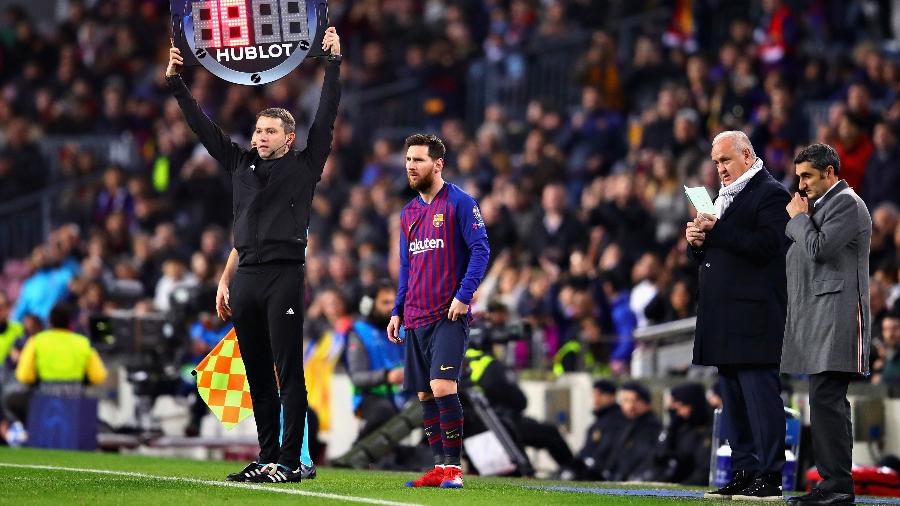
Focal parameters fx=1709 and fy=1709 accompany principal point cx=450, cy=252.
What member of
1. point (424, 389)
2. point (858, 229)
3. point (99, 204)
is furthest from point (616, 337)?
point (99, 204)

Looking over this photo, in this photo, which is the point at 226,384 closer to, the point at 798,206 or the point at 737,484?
the point at 737,484

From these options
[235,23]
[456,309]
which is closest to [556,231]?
[235,23]

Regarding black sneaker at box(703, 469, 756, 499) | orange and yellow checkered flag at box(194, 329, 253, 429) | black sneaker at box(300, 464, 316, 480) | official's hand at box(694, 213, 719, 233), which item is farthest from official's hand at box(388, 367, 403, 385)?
official's hand at box(694, 213, 719, 233)

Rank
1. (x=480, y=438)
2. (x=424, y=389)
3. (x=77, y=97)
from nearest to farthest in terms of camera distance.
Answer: (x=424, y=389), (x=480, y=438), (x=77, y=97)

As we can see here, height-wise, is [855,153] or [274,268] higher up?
[855,153]

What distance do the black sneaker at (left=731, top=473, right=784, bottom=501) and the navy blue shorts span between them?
5.58 feet

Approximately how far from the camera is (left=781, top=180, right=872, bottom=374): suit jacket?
8.46 meters

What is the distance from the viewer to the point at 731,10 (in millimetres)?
19469

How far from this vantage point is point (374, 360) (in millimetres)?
13961

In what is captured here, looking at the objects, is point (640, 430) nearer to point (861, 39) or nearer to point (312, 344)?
point (312, 344)

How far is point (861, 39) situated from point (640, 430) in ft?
21.9

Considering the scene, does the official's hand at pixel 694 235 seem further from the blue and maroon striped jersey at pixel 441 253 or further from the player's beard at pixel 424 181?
the player's beard at pixel 424 181

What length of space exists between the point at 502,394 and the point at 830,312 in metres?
5.18

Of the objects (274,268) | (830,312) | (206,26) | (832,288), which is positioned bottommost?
(830,312)
